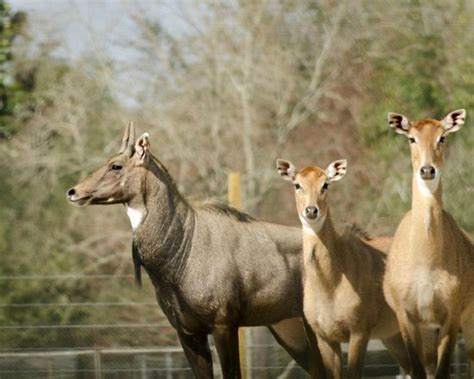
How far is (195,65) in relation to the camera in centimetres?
2138

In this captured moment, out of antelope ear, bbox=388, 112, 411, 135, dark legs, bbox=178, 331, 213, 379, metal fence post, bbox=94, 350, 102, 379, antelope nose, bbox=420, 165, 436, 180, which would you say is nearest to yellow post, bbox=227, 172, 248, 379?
metal fence post, bbox=94, 350, 102, 379

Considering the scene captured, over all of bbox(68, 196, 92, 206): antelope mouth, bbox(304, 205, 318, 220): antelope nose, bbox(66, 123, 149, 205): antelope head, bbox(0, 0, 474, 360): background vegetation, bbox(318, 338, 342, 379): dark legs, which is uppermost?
bbox(0, 0, 474, 360): background vegetation

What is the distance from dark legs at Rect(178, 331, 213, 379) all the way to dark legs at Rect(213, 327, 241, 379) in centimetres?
27

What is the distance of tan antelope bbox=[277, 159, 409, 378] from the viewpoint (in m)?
10.2

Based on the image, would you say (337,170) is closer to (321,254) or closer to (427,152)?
(321,254)

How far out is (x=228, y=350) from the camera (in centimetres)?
1052

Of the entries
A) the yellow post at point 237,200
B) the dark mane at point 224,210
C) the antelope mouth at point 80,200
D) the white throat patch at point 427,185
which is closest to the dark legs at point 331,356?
the dark mane at point 224,210

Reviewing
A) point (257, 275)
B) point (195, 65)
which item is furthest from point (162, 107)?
point (257, 275)

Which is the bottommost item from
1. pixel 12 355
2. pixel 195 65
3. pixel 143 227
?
pixel 12 355

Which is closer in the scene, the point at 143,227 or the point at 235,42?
the point at 143,227

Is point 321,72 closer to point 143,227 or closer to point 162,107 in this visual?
point 162,107

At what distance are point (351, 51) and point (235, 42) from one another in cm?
200

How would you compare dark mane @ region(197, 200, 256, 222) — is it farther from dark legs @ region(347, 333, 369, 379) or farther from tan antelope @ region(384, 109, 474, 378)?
tan antelope @ region(384, 109, 474, 378)

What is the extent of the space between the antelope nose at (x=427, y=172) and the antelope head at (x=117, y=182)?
2.30m
